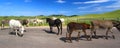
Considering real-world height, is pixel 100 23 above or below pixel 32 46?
above

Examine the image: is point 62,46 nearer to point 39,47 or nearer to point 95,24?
point 39,47

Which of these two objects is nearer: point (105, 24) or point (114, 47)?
point (114, 47)

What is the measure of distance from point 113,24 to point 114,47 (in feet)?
15.3

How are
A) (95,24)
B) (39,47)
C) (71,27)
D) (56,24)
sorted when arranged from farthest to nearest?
(56,24) → (95,24) → (71,27) → (39,47)

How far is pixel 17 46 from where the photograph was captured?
15008 mm

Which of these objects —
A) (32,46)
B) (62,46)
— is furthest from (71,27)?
(32,46)

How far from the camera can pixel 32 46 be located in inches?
587

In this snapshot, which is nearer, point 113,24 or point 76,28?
point 76,28

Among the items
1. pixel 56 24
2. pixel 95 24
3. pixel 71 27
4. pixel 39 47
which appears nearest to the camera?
pixel 39 47

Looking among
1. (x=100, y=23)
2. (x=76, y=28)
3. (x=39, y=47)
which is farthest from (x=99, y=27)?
(x=39, y=47)

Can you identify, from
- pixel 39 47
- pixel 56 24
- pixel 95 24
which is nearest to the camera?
pixel 39 47

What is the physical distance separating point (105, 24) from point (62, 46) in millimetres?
5648

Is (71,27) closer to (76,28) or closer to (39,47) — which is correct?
(76,28)

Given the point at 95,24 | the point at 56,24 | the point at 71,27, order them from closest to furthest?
the point at 71,27 → the point at 95,24 → the point at 56,24
